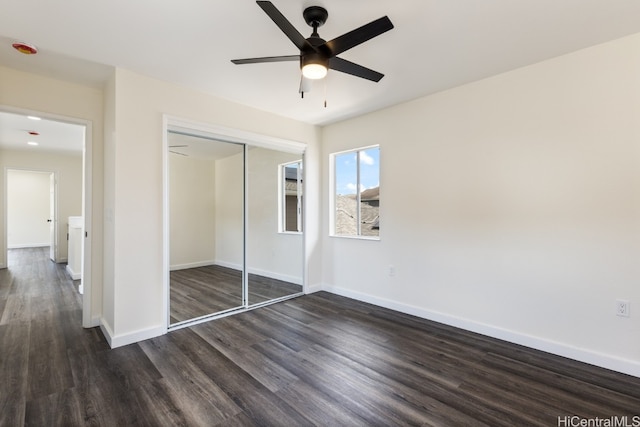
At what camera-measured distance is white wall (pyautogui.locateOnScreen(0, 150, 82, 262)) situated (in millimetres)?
6680

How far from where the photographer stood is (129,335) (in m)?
2.78

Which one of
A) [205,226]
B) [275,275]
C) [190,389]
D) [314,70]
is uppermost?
[314,70]

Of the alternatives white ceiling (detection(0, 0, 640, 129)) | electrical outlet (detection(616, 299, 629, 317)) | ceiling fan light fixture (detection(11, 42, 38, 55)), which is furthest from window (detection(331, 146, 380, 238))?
ceiling fan light fixture (detection(11, 42, 38, 55))

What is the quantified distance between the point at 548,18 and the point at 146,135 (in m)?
3.48

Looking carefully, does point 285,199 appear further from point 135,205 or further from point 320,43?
point 320,43

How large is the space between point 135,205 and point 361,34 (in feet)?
8.29

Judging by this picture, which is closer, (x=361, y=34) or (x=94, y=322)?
(x=361, y=34)

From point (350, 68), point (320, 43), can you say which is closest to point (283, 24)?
point (320, 43)

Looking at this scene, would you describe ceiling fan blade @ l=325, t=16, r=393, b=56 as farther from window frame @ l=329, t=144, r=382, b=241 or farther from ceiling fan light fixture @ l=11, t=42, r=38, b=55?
ceiling fan light fixture @ l=11, t=42, r=38, b=55

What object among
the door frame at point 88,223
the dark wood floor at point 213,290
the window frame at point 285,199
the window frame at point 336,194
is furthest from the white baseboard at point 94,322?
the window frame at point 336,194

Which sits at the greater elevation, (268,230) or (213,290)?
(268,230)

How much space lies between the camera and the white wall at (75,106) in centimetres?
272

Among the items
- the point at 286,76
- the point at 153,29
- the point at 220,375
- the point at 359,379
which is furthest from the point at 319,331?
the point at 153,29

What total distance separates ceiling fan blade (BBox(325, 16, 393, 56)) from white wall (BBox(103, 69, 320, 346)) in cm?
207
